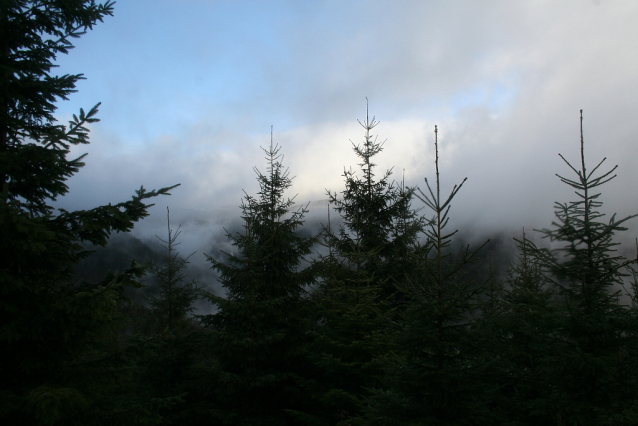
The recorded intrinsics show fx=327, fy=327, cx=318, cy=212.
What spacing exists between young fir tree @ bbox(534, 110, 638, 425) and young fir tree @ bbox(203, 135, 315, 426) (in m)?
7.74

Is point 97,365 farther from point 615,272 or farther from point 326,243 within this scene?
point 326,243

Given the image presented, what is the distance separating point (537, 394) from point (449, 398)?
301 cm

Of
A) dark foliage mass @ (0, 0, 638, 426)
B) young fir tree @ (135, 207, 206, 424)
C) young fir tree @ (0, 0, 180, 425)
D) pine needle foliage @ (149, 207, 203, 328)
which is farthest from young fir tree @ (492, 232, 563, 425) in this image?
pine needle foliage @ (149, 207, 203, 328)

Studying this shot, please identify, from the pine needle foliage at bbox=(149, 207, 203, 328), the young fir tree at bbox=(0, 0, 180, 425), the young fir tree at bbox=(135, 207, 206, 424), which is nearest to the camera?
the young fir tree at bbox=(0, 0, 180, 425)

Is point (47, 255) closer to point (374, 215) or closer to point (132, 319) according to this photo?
point (132, 319)

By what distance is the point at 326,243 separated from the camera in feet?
49.7

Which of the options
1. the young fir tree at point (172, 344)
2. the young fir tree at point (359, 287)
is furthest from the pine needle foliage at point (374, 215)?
the young fir tree at point (172, 344)

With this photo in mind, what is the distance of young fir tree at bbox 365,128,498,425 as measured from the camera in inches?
197

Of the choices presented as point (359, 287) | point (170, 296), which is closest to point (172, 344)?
point (170, 296)

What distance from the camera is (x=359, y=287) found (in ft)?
33.1

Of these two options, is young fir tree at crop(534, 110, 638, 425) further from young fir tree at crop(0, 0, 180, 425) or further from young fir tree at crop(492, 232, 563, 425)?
young fir tree at crop(0, 0, 180, 425)

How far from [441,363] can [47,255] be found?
6403 mm

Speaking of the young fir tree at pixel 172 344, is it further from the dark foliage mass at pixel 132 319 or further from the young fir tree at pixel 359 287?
the dark foliage mass at pixel 132 319

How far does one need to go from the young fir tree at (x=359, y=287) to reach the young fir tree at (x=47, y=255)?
4.76m
